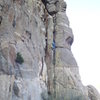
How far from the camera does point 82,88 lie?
82.7 ft

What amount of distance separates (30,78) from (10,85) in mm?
4281

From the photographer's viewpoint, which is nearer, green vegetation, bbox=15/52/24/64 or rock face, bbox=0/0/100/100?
rock face, bbox=0/0/100/100

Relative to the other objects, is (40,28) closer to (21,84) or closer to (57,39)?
(57,39)

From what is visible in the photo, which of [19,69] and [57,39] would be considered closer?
Answer: [19,69]

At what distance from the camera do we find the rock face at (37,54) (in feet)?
53.2

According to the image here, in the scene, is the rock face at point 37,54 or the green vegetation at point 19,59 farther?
the green vegetation at point 19,59

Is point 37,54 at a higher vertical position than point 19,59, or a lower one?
higher

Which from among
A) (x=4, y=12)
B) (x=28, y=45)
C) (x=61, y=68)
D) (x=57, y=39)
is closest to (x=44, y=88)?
(x=61, y=68)

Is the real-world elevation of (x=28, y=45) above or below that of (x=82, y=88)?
above

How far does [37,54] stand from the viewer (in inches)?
880

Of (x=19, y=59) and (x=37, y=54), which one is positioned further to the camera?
(x=37, y=54)

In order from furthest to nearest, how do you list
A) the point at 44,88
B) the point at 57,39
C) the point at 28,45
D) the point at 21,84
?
1. the point at 57,39
2. the point at 44,88
3. the point at 28,45
4. the point at 21,84

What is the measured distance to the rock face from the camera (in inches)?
639

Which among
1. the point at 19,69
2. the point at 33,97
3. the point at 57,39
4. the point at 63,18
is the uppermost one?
the point at 63,18
